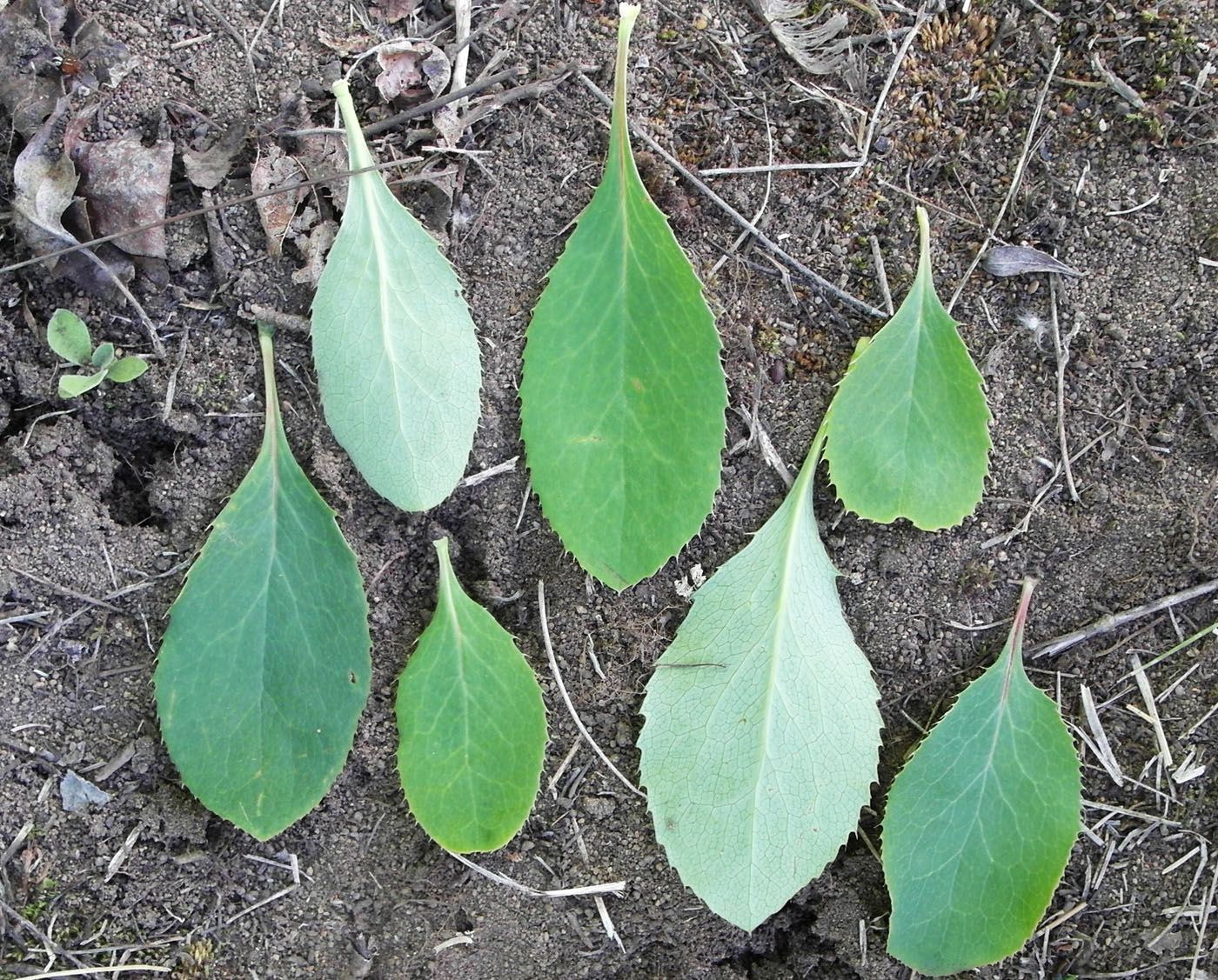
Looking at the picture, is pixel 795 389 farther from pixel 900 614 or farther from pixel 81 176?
pixel 81 176

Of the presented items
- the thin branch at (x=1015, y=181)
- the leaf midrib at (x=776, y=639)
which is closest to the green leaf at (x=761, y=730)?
the leaf midrib at (x=776, y=639)

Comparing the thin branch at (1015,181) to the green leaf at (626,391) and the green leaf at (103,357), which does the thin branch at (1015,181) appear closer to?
the green leaf at (626,391)

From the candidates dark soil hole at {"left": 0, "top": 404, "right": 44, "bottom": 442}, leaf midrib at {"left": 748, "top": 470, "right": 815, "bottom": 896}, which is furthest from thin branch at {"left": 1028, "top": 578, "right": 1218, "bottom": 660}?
dark soil hole at {"left": 0, "top": 404, "right": 44, "bottom": 442}

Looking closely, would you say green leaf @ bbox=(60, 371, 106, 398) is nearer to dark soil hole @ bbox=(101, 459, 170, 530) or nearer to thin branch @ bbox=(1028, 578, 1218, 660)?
dark soil hole @ bbox=(101, 459, 170, 530)

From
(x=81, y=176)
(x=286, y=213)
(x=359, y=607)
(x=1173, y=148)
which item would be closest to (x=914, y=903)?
(x=359, y=607)

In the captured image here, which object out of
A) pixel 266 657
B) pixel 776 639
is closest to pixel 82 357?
pixel 266 657

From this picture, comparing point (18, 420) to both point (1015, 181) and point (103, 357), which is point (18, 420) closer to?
point (103, 357)
